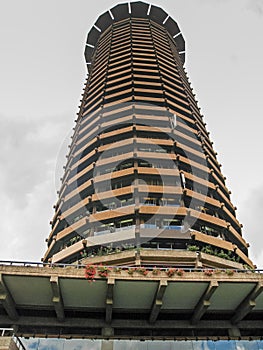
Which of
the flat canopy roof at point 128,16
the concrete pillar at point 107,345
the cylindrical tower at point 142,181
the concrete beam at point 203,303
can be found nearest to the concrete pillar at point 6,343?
the concrete pillar at point 107,345

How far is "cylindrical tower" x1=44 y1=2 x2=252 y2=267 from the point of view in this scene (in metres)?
30.9

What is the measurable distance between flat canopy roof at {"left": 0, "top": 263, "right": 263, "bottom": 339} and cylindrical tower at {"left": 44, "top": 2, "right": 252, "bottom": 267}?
24.5 ft

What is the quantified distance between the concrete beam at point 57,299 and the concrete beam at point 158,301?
4545 millimetres

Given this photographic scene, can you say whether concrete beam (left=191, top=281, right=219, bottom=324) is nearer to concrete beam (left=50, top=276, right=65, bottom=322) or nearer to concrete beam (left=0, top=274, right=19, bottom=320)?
concrete beam (left=50, top=276, right=65, bottom=322)

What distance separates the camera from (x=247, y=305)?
1941 cm

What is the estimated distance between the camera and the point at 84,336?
1836 centimetres

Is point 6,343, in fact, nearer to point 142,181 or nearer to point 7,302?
point 7,302

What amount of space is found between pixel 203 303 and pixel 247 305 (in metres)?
2.35

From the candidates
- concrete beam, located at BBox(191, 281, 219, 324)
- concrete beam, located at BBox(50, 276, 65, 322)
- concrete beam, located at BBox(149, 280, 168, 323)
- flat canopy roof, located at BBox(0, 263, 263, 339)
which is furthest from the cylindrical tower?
concrete beam, located at BBox(50, 276, 65, 322)

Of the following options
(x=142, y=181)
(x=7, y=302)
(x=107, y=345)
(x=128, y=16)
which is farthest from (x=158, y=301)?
(x=128, y=16)

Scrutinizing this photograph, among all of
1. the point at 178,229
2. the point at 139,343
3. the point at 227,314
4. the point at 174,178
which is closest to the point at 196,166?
the point at 174,178

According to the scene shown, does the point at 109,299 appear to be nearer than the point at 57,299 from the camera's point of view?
No

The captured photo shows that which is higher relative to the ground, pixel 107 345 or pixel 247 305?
pixel 247 305

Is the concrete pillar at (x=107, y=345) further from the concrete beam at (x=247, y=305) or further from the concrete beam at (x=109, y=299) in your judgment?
the concrete beam at (x=247, y=305)
